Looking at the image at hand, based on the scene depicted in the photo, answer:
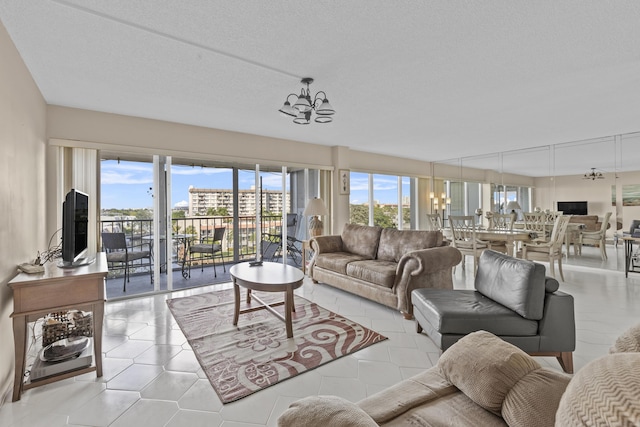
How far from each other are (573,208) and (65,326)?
7707mm

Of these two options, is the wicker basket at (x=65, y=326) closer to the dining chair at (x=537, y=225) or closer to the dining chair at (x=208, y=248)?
the dining chair at (x=208, y=248)

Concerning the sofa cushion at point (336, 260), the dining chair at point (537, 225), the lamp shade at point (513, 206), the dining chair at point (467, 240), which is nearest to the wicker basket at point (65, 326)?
the sofa cushion at point (336, 260)

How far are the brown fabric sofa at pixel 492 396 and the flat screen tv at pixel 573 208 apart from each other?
5.94 meters

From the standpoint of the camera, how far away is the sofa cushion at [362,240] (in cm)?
428

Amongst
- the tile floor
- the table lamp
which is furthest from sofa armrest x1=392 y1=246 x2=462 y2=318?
the table lamp

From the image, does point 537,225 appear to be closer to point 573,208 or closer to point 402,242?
point 573,208

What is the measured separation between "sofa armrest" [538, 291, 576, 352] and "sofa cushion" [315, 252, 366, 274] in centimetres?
221

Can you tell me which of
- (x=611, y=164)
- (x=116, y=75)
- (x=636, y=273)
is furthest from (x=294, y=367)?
(x=611, y=164)

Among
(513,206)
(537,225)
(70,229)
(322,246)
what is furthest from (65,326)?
(513,206)

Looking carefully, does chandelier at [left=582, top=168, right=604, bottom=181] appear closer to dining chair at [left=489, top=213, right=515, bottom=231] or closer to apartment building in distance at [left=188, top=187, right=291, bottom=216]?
dining chair at [left=489, top=213, right=515, bottom=231]

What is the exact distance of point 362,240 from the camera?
14.6 feet

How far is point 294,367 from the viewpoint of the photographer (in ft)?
7.19

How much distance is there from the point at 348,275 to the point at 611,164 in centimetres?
534

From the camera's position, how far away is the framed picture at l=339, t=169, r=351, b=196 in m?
5.91
